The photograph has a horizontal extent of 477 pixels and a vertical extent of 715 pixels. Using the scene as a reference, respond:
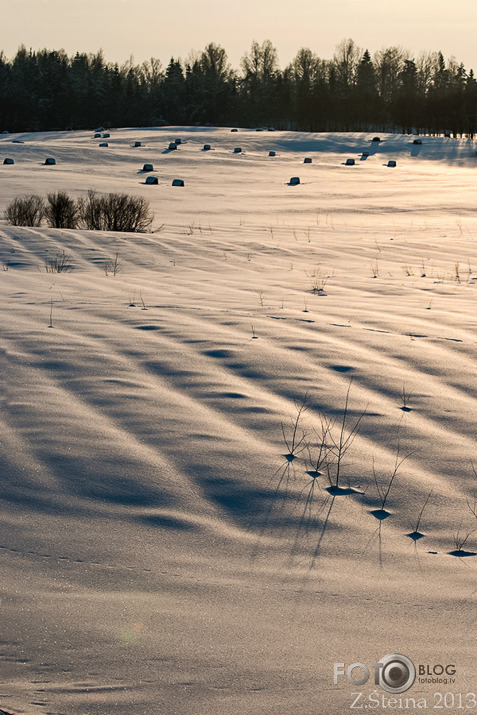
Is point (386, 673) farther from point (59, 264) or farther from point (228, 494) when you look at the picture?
point (59, 264)

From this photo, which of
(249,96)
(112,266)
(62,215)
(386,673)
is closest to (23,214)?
(62,215)

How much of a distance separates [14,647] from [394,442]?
2226 millimetres

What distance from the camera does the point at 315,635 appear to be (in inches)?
90.7

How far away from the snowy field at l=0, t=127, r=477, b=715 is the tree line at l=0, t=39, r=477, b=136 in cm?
6551

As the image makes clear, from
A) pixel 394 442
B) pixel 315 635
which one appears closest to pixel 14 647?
pixel 315 635

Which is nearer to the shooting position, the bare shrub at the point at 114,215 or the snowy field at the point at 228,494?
the snowy field at the point at 228,494

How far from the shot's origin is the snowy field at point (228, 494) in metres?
2.17

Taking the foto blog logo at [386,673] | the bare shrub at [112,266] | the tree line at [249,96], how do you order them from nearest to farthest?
the foto blog logo at [386,673]
the bare shrub at [112,266]
the tree line at [249,96]

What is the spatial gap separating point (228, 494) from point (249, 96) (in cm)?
8372

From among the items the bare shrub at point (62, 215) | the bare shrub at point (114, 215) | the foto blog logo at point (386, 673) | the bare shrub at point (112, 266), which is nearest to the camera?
the foto blog logo at point (386, 673)

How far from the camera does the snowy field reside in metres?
2.17

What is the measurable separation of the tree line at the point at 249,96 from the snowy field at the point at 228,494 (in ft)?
215

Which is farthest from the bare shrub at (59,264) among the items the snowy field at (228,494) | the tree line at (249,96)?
the tree line at (249,96)

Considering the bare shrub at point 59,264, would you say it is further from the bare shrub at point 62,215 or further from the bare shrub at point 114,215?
the bare shrub at point 62,215
